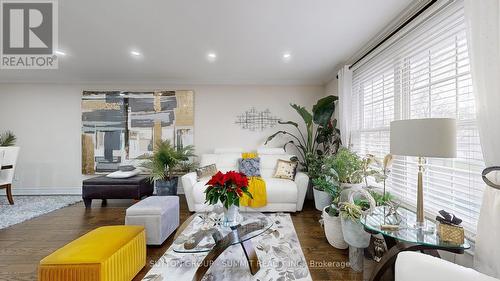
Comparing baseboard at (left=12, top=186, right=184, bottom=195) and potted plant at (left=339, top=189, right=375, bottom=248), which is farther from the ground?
potted plant at (left=339, top=189, right=375, bottom=248)

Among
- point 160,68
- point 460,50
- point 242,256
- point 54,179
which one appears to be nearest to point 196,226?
point 242,256

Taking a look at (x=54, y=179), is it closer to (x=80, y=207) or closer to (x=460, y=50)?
(x=80, y=207)

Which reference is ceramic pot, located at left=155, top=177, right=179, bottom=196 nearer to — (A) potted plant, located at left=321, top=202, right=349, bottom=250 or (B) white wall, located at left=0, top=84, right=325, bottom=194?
(B) white wall, located at left=0, top=84, right=325, bottom=194

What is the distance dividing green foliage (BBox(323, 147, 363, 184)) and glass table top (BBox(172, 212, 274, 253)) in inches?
50.7

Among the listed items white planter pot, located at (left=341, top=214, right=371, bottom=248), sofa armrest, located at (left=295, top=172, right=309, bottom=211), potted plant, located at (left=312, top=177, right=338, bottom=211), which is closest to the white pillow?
sofa armrest, located at (left=295, top=172, right=309, bottom=211)

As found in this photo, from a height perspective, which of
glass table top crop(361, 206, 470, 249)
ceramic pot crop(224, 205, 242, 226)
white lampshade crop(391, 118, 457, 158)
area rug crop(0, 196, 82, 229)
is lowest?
area rug crop(0, 196, 82, 229)

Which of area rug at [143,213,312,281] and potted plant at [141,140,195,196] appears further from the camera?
potted plant at [141,140,195,196]

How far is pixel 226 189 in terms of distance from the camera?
182 centimetres

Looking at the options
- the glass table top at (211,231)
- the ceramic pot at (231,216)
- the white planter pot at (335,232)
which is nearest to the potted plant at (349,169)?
the white planter pot at (335,232)

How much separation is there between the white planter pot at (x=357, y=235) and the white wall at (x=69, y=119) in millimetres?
2618

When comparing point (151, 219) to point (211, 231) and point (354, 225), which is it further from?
point (354, 225)

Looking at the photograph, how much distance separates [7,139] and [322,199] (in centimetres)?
586

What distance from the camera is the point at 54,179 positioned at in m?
4.31

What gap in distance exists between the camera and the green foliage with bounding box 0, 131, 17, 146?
13.0 ft
